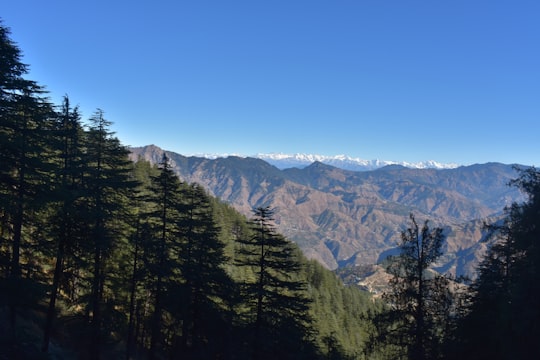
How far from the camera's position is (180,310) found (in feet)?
71.8

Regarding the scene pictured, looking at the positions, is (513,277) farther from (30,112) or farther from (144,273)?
(30,112)

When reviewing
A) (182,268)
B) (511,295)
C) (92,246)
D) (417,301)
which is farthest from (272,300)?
(511,295)

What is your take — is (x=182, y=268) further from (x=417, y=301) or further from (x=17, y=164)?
(x=417, y=301)

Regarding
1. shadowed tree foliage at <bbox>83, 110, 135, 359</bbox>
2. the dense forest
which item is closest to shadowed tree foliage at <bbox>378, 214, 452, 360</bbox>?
the dense forest

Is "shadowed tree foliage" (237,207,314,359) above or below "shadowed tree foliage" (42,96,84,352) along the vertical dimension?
below

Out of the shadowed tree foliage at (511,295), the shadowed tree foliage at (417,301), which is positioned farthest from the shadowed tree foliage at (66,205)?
the shadowed tree foliage at (511,295)

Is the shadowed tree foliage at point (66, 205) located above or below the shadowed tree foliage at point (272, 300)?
above

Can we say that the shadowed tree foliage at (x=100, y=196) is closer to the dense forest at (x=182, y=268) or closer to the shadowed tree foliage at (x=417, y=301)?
the dense forest at (x=182, y=268)

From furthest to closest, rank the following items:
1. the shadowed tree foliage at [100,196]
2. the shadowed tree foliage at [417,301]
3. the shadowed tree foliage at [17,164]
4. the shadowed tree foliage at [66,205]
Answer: the shadowed tree foliage at [100,196] < the shadowed tree foliage at [66,205] < the shadowed tree foliage at [417,301] < the shadowed tree foliage at [17,164]

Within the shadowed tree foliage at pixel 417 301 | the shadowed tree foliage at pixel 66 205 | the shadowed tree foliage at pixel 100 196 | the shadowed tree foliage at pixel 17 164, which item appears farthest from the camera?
the shadowed tree foliage at pixel 100 196

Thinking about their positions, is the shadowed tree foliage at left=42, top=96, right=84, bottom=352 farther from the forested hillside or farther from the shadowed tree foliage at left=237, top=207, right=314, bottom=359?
the shadowed tree foliage at left=237, top=207, right=314, bottom=359

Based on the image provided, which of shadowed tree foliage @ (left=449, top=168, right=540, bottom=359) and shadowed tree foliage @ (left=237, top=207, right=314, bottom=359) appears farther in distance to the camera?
shadowed tree foliage @ (left=237, top=207, right=314, bottom=359)

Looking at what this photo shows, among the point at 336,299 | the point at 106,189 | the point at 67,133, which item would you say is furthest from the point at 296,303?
the point at 336,299

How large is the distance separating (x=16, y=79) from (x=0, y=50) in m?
1.29
